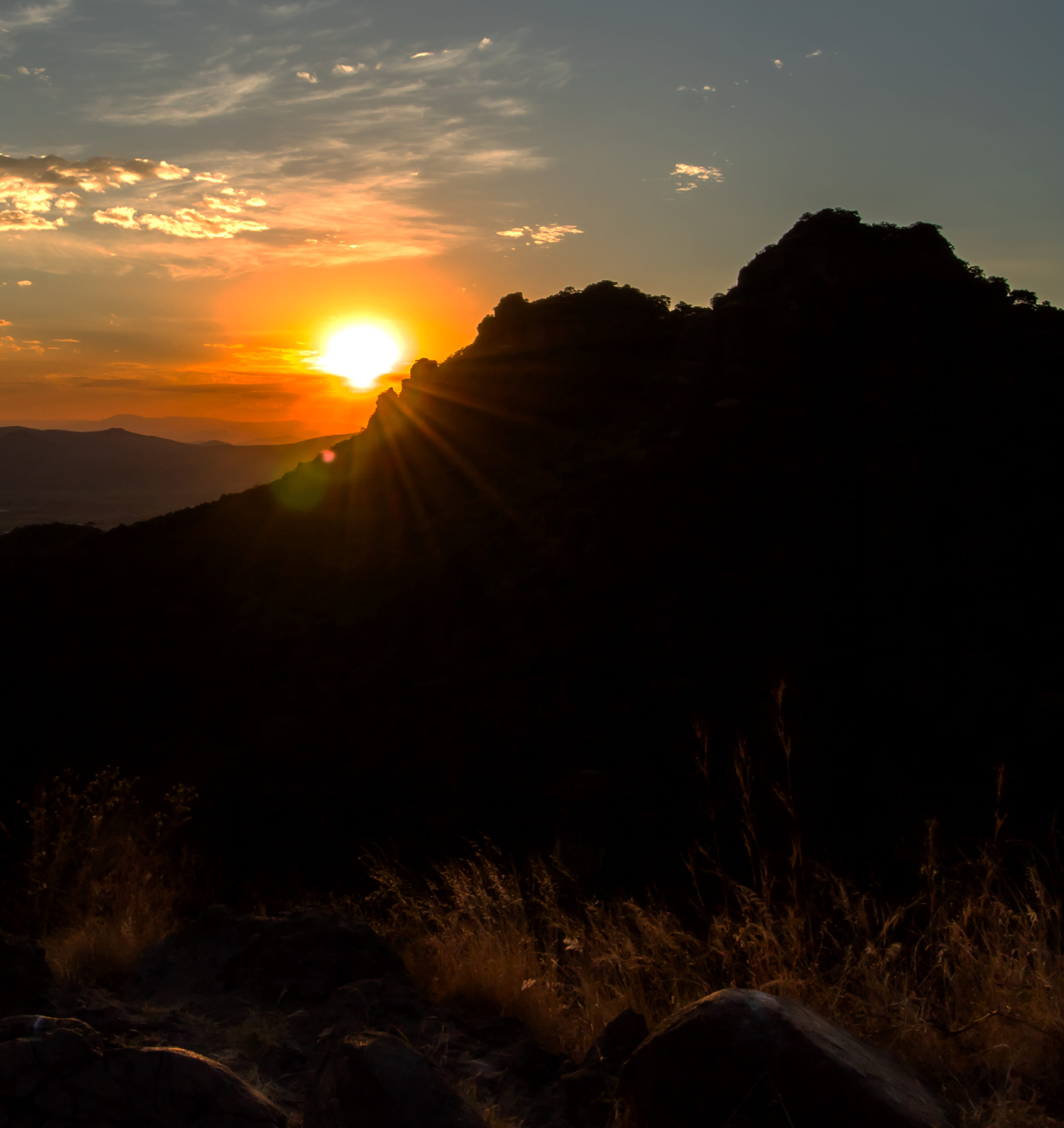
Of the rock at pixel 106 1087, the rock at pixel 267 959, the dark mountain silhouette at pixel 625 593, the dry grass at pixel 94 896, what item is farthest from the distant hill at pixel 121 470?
the rock at pixel 106 1087

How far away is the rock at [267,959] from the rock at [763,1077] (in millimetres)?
1551

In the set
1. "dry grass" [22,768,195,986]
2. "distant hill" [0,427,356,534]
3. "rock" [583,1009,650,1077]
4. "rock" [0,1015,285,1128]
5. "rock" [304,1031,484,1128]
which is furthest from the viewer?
"distant hill" [0,427,356,534]

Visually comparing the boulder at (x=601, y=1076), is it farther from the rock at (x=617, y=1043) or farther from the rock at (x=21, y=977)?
the rock at (x=21, y=977)

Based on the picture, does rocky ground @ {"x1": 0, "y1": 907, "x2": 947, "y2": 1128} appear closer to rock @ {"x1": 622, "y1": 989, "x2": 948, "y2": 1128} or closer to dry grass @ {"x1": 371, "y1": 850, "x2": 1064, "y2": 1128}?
rock @ {"x1": 622, "y1": 989, "x2": 948, "y2": 1128}

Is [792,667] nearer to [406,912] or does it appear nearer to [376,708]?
[376,708]

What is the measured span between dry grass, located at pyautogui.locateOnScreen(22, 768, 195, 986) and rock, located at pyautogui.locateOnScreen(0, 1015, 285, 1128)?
1480 millimetres

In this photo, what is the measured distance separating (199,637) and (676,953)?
1189 centimetres

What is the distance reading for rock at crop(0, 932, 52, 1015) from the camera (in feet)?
8.84

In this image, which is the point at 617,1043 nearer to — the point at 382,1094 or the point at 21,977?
the point at 382,1094

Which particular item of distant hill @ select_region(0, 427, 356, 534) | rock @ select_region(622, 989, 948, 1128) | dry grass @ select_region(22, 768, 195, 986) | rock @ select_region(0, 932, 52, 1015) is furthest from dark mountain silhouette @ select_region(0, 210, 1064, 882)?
distant hill @ select_region(0, 427, 356, 534)

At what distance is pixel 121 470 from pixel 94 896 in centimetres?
15762

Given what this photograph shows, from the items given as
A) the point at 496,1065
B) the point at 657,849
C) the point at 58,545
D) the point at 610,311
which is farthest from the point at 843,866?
the point at 58,545

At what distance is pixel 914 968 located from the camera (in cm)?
280

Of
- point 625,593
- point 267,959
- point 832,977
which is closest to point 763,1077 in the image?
point 832,977
